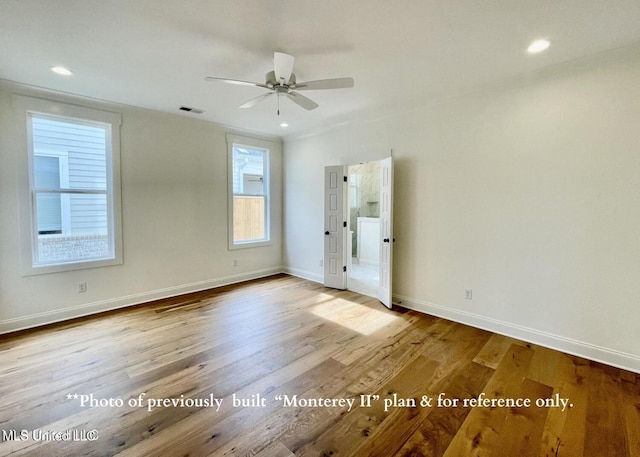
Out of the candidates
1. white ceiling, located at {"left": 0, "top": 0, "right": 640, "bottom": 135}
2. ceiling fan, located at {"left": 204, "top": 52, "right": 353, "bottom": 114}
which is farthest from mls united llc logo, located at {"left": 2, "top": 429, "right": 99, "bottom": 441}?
white ceiling, located at {"left": 0, "top": 0, "right": 640, "bottom": 135}

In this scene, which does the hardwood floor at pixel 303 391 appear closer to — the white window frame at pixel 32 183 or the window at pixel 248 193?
the white window frame at pixel 32 183

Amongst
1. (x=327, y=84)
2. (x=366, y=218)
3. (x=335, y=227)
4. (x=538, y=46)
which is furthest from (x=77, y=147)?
(x=366, y=218)

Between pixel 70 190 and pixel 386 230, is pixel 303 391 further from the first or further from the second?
pixel 70 190

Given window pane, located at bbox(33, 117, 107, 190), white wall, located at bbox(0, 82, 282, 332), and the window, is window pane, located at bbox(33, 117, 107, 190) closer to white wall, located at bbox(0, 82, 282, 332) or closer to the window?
white wall, located at bbox(0, 82, 282, 332)

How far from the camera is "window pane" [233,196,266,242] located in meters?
5.35

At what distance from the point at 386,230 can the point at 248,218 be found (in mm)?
2739

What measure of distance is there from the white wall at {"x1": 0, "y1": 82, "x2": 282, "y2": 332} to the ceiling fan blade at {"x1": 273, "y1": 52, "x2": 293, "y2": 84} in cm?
263

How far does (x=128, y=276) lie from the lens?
4070mm

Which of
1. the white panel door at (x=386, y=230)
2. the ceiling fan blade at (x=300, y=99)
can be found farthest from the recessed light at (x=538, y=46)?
the ceiling fan blade at (x=300, y=99)

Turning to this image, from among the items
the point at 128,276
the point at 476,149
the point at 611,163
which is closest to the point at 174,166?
the point at 128,276

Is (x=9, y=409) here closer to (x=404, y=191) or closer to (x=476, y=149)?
(x=404, y=191)

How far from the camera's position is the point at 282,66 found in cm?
242

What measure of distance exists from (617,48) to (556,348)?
9.01ft

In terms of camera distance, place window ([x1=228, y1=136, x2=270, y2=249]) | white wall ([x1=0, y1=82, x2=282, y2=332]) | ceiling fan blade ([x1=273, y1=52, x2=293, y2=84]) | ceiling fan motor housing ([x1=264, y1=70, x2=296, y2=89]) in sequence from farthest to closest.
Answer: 1. window ([x1=228, y1=136, x2=270, y2=249])
2. white wall ([x1=0, y1=82, x2=282, y2=332])
3. ceiling fan motor housing ([x1=264, y1=70, x2=296, y2=89])
4. ceiling fan blade ([x1=273, y1=52, x2=293, y2=84])
